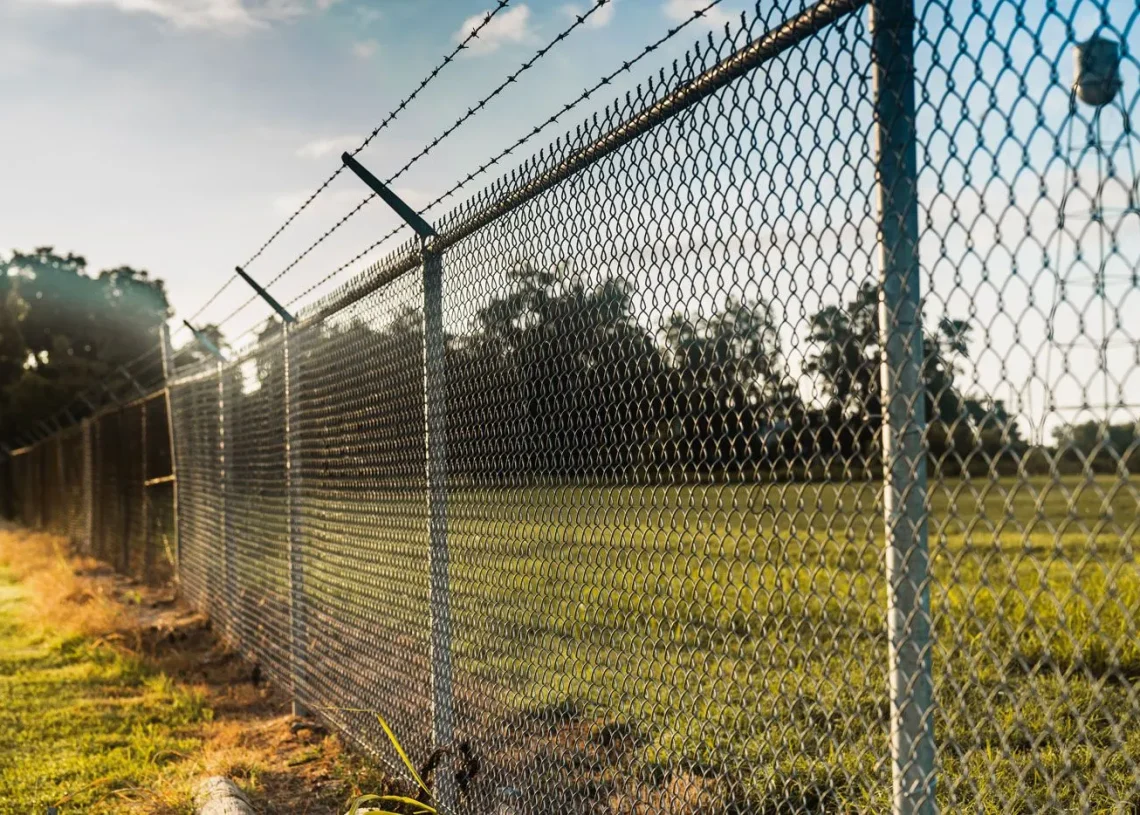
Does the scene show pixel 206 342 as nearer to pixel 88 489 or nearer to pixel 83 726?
pixel 83 726

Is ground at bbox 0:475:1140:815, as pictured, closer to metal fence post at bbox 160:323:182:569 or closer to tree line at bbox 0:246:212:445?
metal fence post at bbox 160:323:182:569

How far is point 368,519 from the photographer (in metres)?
5.29

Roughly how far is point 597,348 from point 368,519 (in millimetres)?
2501

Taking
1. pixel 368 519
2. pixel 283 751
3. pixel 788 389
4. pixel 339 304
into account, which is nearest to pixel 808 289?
pixel 788 389

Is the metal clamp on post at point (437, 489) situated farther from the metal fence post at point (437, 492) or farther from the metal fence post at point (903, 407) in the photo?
the metal fence post at point (903, 407)

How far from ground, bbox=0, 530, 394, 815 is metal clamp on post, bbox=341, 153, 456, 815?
87 cm

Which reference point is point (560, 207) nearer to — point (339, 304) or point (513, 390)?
point (513, 390)

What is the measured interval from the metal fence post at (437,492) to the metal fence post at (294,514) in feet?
7.56

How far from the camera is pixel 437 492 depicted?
171 inches

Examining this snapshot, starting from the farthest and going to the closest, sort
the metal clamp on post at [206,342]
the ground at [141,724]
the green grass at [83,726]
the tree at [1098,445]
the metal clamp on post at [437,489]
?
the metal clamp on post at [206,342], the green grass at [83,726], the ground at [141,724], the metal clamp on post at [437,489], the tree at [1098,445]

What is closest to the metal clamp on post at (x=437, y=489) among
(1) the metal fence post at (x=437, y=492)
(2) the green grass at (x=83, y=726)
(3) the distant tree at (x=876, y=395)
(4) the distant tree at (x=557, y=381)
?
(1) the metal fence post at (x=437, y=492)

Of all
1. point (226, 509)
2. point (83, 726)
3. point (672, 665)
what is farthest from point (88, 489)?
point (672, 665)

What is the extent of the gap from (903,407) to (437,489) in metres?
2.64

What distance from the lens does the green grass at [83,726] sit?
5.13 metres
